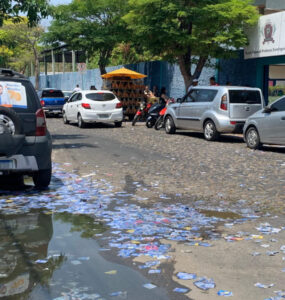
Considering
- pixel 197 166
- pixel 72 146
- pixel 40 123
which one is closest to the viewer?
pixel 40 123

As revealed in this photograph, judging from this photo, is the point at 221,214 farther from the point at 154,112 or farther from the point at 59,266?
the point at 154,112

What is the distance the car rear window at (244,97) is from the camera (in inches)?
653

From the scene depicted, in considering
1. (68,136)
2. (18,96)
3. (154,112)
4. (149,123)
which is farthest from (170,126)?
(18,96)

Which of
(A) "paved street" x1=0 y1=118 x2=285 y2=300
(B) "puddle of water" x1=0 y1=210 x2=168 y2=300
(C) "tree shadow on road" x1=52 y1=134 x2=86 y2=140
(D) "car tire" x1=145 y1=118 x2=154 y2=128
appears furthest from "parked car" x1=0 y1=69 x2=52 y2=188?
(D) "car tire" x1=145 y1=118 x2=154 y2=128

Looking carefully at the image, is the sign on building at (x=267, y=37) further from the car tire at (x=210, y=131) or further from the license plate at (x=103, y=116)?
the license plate at (x=103, y=116)

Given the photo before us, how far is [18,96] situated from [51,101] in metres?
21.7

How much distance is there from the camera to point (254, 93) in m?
16.9

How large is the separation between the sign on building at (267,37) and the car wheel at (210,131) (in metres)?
5.21

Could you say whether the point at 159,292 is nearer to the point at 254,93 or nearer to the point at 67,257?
the point at 67,257

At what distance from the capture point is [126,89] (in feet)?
88.8

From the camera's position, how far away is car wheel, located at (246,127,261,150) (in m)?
14.6

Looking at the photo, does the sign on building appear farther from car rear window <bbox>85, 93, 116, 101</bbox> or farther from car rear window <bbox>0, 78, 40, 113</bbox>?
car rear window <bbox>0, 78, 40, 113</bbox>

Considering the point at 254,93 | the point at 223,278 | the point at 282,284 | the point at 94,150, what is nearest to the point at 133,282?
the point at 223,278

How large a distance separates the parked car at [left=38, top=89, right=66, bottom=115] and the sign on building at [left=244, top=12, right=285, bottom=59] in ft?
37.4
